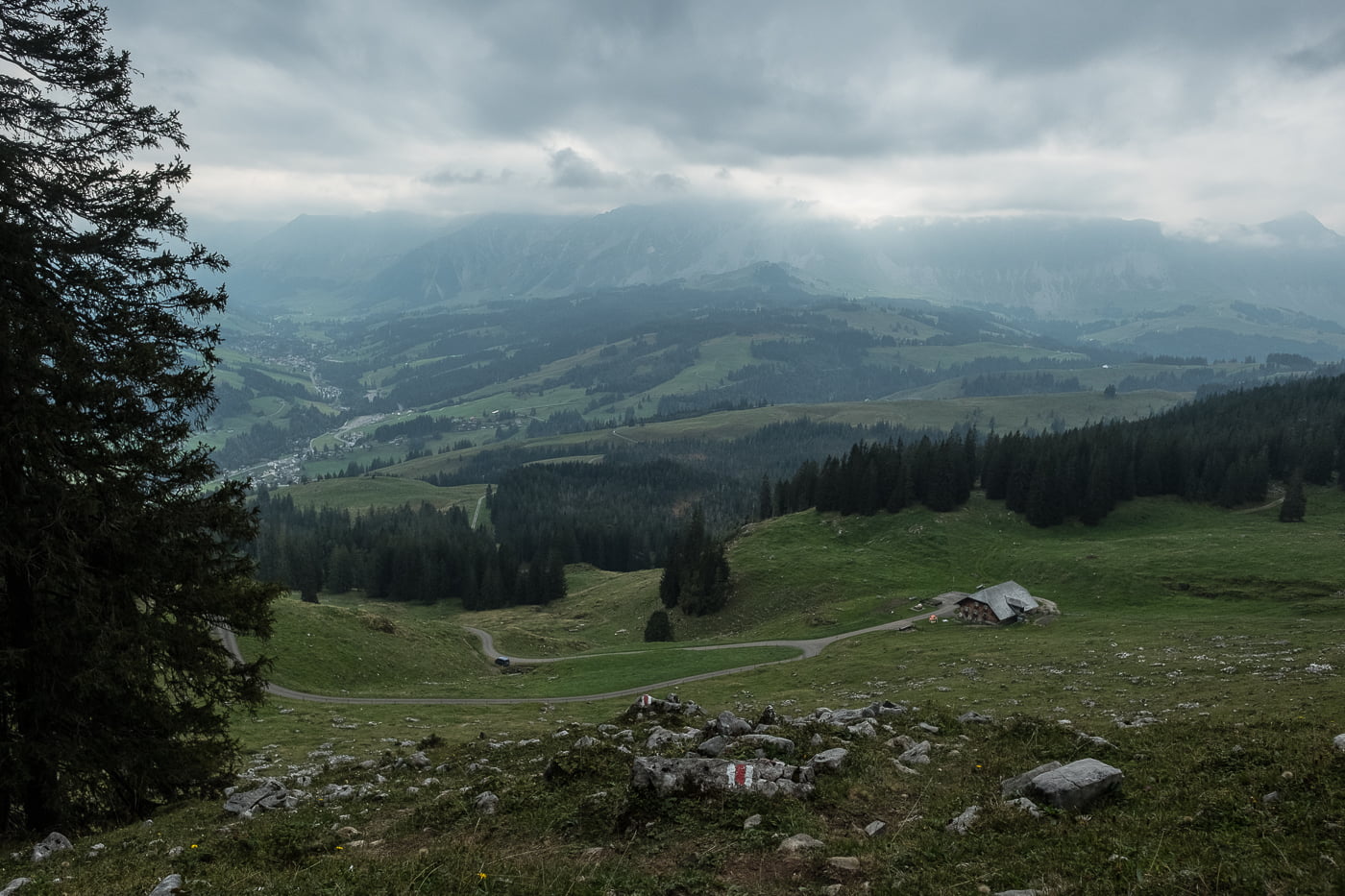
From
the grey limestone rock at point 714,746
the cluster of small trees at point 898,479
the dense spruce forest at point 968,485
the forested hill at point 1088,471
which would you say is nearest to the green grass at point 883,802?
the grey limestone rock at point 714,746

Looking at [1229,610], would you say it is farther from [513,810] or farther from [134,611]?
[134,611]

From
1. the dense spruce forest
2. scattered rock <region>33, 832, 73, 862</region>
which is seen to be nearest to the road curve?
scattered rock <region>33, 832, 73, 862</region>

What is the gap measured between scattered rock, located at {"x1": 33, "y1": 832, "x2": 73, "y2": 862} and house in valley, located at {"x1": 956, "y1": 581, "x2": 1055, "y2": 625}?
71196mm

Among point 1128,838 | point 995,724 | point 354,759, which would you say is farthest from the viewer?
point 354,759

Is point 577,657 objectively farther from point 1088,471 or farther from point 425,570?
point 1088,471

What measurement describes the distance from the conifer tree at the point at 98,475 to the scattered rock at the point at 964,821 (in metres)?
16.5

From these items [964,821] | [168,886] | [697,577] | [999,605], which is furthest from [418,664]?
[964,821]

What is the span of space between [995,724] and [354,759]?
66.6 feet

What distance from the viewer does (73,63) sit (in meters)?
15.7

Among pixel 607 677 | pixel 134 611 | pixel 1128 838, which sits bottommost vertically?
pixel 607 677

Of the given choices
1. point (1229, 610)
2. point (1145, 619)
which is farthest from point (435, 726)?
point (1229, 610)

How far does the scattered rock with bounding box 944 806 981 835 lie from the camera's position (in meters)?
11.8

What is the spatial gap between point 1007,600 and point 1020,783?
6321 centimetres

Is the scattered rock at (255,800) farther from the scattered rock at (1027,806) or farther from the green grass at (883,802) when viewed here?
the scattered rock at (1027,806)
